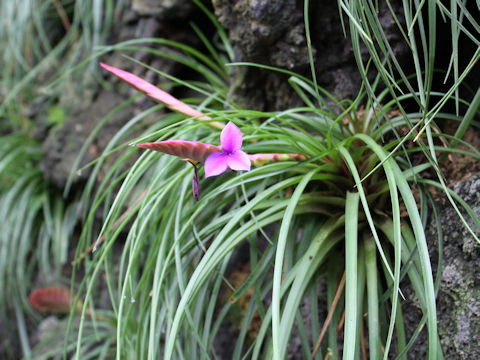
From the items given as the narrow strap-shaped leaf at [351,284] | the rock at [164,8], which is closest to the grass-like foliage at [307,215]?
the narrow strap-shaped leaf at [351,284]

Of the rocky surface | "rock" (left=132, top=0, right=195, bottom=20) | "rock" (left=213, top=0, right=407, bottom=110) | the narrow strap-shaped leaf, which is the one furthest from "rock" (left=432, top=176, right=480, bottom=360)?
"rock" (left=132, top=0, right=195, bottom=20)

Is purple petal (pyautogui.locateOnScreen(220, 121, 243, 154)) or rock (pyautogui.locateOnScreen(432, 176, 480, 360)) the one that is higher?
purple petal (pyautogui.locateOnScreen(220, 121, 243, 154))

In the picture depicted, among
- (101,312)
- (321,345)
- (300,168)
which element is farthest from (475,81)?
(101,312)

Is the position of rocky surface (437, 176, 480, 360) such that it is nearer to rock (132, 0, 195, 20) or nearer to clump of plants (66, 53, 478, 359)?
clump of plants (66, 53, 478, 359)

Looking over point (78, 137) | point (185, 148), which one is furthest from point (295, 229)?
point (78, 137)

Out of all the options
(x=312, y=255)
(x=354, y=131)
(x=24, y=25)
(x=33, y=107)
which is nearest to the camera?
(x=312, y=255)

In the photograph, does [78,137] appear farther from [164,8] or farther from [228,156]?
[228,156]

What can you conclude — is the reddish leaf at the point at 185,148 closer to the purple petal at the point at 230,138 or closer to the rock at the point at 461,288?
the purple petal at the point at 230,138

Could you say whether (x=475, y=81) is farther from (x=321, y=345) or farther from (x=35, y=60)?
(x=35, y=60)
